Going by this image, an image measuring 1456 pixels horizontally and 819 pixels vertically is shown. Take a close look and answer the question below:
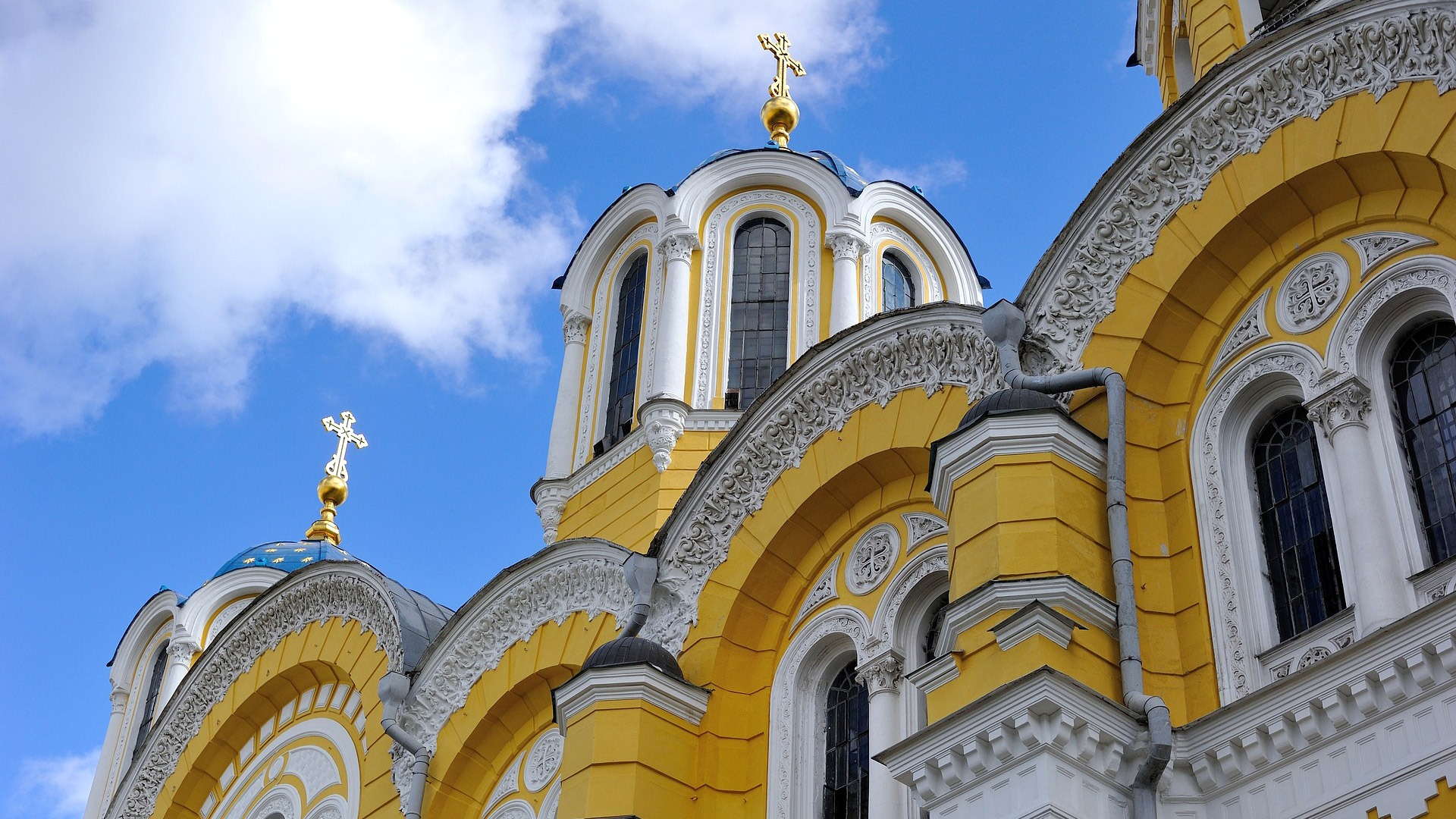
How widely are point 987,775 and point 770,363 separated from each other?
967 centimetres

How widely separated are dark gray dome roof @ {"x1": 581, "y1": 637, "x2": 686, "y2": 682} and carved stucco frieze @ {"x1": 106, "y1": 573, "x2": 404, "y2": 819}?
13.6 ft

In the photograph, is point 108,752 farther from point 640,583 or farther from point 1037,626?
point 1037,626

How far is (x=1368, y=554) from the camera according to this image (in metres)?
9.68

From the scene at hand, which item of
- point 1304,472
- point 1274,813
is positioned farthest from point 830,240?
point 1274,813

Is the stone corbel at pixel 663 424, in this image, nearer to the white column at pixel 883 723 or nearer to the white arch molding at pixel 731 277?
the white arch molding at pixel 731 277

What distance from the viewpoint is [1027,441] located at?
10.9 m

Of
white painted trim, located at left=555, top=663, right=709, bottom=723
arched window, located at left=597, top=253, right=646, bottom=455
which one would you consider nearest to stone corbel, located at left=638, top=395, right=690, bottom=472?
arched window, located at left=597, top=253, right=646, bottom=455

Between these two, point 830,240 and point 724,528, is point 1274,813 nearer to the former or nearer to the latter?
point 724,528

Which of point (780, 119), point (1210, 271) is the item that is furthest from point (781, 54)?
point (1210, 271)

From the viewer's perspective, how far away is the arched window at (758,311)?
18844mm

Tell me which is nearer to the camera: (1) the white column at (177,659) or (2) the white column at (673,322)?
(2) the white column at (673,322)

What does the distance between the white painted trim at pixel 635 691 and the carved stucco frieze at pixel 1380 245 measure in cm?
573

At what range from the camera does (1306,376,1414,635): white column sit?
9.49m

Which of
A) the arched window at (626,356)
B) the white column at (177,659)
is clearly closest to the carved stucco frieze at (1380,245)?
the arched window at (626,356)
